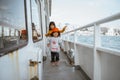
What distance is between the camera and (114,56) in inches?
69.8

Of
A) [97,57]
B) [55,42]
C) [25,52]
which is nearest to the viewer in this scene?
[25,52]

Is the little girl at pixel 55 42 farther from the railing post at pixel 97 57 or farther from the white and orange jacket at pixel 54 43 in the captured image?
the railing post at pixel 97 57

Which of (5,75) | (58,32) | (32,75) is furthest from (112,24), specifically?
(58,32)

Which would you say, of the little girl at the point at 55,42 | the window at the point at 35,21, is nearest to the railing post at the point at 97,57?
the window at the point at 35,21

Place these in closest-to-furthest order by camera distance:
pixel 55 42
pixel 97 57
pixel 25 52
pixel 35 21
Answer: pixel 25 52, pixel 97 57, pixel 35 21, pixel 55 42

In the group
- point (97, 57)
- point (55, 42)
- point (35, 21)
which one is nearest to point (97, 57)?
point (97, 57)

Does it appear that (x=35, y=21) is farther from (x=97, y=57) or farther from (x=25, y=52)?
(x=25, y=52)

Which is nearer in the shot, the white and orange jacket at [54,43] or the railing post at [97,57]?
the railing post at [97,57]

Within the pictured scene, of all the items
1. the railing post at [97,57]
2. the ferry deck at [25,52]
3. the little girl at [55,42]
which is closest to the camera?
the ferry deck at [25,52]

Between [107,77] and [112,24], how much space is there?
24.1 inches

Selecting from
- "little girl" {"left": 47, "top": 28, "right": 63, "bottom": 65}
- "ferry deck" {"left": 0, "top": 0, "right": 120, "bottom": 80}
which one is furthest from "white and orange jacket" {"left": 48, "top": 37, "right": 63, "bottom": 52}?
"ferry deck" {"left": 0, "top": 0, "right": 120, "bottom": 80}

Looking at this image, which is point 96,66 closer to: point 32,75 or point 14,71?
point 32,75

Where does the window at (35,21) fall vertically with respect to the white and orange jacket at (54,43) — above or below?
above

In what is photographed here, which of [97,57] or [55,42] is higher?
[55,42]
